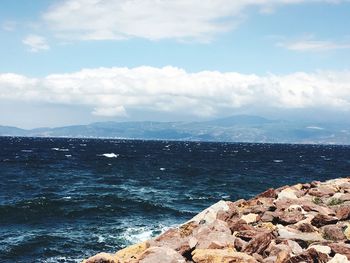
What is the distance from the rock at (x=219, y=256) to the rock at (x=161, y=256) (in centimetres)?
52

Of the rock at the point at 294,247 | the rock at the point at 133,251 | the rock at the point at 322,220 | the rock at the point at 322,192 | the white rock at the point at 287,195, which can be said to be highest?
the rock at the point at 322,192

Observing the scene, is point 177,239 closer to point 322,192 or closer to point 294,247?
point 294,247

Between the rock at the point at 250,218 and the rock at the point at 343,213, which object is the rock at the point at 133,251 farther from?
the rock at the point at 343,213

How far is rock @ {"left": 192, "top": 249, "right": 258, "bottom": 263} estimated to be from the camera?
12.4 metres

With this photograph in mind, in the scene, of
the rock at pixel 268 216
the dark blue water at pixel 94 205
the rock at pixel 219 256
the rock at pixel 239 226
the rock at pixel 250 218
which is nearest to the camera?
the rock at pixel 219 256

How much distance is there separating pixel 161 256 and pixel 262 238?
11.1 feet

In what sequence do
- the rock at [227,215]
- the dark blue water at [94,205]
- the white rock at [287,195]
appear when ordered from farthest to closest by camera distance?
the dark blue water at [94,205]
the white rock at [287,195]
the rock at [227,215]

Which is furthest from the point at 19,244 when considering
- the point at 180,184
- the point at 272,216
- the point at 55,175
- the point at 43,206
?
the point at 55,175

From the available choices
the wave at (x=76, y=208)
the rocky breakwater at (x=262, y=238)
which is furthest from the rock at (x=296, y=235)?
the wave at (x=76, y=208)

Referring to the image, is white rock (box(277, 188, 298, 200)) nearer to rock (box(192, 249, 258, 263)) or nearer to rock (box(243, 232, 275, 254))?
rock (box(243, 232, 275, 254))

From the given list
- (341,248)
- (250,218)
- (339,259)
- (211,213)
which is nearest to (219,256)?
(339,259)

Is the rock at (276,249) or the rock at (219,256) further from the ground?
the rock at (276,249)

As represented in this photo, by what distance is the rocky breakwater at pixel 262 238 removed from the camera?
1288cm

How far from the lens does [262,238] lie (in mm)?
13984
